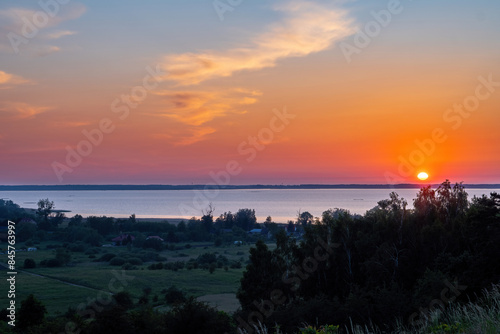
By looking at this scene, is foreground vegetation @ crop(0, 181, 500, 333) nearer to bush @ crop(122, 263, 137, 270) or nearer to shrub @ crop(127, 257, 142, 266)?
bush @ crop(122, 263, 137, 270)

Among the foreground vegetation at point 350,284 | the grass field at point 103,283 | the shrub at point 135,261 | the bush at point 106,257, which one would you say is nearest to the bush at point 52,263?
the grass field at point 103,283

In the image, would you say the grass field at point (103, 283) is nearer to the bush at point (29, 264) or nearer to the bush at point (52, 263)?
the bush at point (29, 264)

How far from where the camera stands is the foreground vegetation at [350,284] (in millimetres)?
16375

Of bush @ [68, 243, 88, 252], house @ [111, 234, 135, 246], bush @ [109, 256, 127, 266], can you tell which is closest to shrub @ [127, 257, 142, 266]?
bush @ [109, 256, 127, 266]

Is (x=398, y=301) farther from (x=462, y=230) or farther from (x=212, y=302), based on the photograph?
(x=212, y=302)

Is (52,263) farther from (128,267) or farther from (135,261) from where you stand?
(135,261)

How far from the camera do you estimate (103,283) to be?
45.9 metres

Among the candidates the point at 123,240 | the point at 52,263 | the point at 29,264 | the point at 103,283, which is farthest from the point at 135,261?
the point at 123,240

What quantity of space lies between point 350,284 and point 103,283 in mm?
30410

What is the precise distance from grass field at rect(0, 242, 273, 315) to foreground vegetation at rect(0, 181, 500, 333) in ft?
1.07

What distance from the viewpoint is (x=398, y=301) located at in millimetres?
18297

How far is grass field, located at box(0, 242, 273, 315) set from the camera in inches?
1497

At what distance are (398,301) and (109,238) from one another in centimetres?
8530

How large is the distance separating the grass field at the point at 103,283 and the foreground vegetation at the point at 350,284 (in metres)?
0.32
